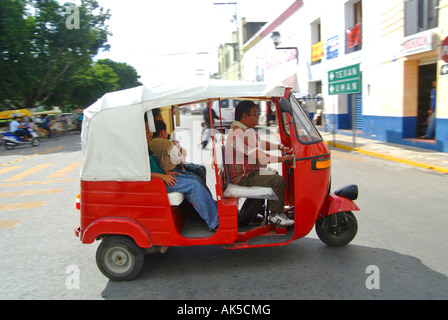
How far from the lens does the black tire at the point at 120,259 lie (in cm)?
379

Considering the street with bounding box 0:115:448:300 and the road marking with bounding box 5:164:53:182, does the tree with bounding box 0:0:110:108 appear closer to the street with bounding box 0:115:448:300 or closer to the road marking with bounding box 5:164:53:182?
the road marking with bounding box 5:164:53:182

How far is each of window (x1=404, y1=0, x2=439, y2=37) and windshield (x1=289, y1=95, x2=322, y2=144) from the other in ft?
29.0

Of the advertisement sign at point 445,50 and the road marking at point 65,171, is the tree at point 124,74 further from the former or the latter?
the advertisement sign at point 445,50

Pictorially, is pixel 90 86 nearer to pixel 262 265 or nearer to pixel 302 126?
pixel 302 126

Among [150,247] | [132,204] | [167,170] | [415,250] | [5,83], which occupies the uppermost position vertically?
[5,83]

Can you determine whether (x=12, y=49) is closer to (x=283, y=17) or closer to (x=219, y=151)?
(x=283, y=17)

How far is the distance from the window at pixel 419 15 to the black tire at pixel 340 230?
9096 mm

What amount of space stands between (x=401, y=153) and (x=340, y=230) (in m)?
7.88

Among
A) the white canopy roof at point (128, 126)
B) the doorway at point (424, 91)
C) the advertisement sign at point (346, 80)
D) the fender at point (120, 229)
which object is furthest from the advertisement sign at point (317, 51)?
the fender at point (120, 229)

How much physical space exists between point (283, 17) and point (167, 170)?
22865mm

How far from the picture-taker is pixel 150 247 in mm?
3902

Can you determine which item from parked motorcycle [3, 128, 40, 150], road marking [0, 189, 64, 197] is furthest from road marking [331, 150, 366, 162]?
parked motorcycle [3, 128, 40, 150]

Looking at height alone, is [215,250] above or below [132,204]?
below
